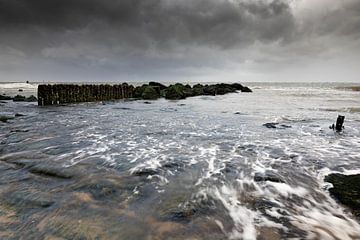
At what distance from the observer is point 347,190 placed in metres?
4.52

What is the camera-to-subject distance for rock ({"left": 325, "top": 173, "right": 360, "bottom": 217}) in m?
4.08

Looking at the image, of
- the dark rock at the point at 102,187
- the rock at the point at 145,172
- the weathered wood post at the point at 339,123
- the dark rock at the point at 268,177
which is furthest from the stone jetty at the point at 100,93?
the dark rock at the point at 268,177

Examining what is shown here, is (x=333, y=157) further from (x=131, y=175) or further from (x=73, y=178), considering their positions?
(x=73, y=178)

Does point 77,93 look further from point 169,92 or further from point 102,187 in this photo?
point 102,187

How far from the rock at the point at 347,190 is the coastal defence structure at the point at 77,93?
23683 millimetres

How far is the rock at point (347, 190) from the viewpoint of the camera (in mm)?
4078

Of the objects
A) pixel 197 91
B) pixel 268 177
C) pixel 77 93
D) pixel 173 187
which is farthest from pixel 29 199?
pixel 197 91

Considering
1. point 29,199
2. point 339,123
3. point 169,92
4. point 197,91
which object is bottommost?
point 29,199

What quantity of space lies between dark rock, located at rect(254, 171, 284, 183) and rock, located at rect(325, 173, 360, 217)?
956mm

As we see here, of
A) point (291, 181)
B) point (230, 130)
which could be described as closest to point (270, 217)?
point (291, 181)

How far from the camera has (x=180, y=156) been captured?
22.1 ft

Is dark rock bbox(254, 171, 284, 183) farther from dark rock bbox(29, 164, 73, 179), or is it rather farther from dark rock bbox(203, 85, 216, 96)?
dark rock bbox(203, 85, 216, 96)

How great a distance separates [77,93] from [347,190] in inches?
1027

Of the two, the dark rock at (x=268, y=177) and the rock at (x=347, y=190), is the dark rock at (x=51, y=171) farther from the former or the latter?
the rock at (x=347, y=190)
